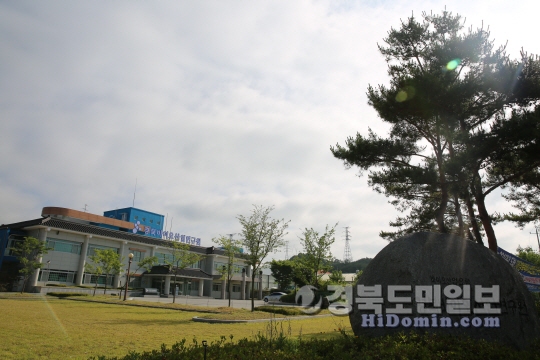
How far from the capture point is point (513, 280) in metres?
9.41

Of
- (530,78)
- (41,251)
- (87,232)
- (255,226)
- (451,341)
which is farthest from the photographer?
(87,232)

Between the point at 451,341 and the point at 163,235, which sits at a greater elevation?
the point at 163,235

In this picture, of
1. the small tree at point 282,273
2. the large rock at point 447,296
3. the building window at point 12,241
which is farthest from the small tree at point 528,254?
the building window at point 12,241

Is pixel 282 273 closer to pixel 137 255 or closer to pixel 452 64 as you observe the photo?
pixel 137 255

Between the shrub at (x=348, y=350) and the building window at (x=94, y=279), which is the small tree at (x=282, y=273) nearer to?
the building window at (x=94, y=279)

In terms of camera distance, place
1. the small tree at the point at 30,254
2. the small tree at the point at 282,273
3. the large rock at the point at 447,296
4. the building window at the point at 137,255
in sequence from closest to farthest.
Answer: the large rock at the point at 447,296
the small tree at the point at 30,254
the building window at the point at 137,255
the small tree at the point at 282,273

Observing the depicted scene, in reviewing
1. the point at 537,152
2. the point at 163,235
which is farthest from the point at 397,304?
the point at 163,235

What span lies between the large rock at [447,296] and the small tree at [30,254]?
124 feet

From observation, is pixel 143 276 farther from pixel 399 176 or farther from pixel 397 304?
pixel 397 304

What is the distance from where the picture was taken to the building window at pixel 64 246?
141ft

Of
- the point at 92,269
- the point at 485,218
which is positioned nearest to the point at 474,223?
the point at 485,218

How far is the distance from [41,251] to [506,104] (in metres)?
41.6

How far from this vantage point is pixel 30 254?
4034 centimetres

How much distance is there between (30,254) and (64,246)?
4308mm
